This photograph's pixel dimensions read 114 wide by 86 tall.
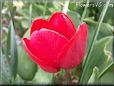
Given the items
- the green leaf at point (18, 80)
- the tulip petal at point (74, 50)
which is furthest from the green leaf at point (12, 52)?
the tulip petal at point (74, 50)

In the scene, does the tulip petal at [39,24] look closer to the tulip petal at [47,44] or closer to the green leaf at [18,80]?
the tulip petal at [47,44]

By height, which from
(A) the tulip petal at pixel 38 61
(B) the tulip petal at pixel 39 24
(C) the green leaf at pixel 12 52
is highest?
(B) the tulip petal at pixel 39 24

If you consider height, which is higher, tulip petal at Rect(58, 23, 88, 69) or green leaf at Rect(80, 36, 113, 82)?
tulip petal at Rect(58, 23, 88, 69)

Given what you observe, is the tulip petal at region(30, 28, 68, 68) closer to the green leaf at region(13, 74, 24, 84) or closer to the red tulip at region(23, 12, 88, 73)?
the red tulip at region(23, 12, 88, 73)

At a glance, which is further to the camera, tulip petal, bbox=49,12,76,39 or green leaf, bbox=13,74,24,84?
green leaf, bbox=13,74,24,84

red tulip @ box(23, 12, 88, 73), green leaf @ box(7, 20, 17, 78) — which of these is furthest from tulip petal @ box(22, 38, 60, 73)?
green leaf @ box(7, 20, 17, 78)

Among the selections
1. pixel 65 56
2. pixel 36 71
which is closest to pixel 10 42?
pixel 36 71
